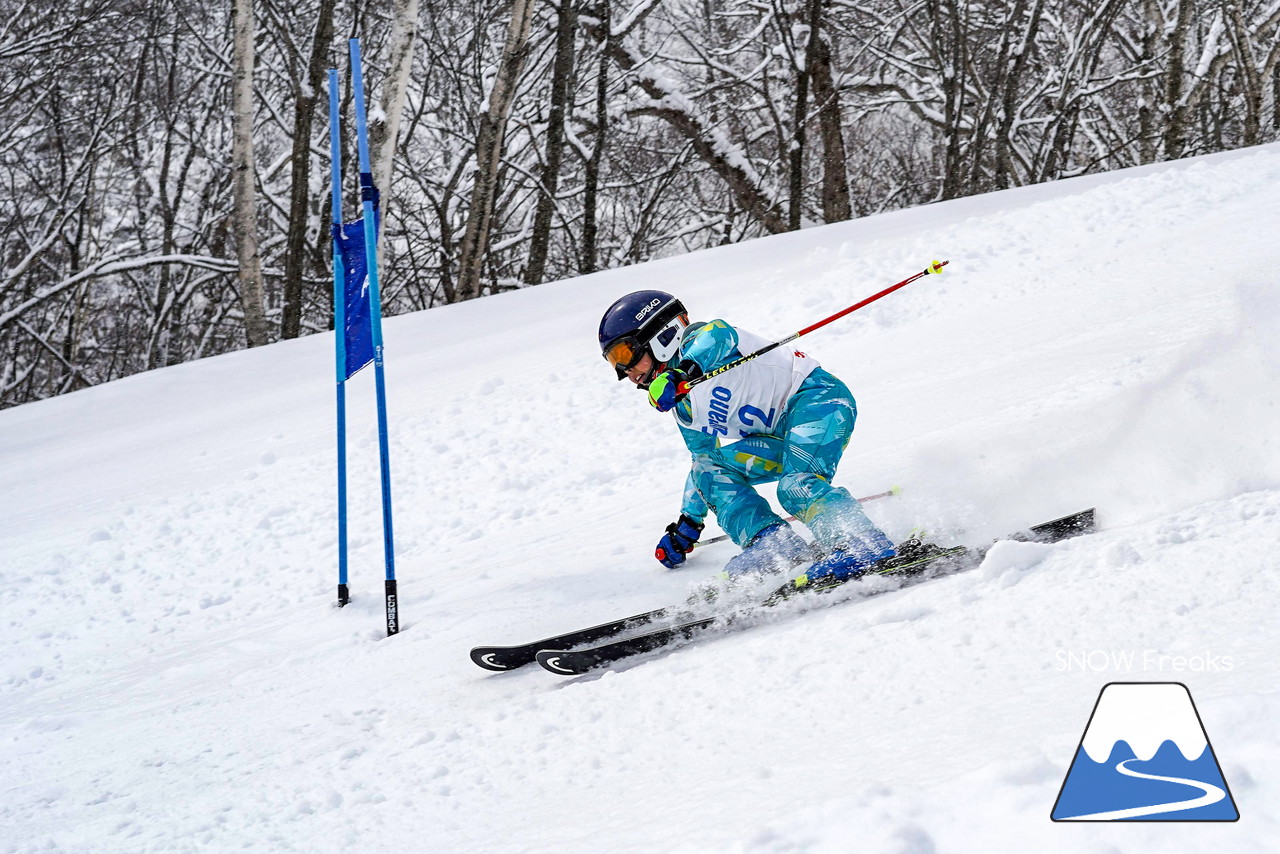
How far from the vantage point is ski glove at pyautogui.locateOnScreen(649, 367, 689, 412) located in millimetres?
3822

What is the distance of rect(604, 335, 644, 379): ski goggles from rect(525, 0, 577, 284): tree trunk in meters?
10.1

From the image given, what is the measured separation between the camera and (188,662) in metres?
4.29

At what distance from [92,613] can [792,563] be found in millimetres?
3548

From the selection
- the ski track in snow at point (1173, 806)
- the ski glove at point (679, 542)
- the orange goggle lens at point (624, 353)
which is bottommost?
the ski track in snow at point (1173, 806)

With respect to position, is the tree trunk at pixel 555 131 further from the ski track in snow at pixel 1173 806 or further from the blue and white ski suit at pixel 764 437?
the ski track in snow at pixel 1173 806

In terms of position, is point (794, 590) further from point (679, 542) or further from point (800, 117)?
point (800, 117)

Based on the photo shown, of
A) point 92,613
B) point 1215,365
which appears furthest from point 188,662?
point 1215,365

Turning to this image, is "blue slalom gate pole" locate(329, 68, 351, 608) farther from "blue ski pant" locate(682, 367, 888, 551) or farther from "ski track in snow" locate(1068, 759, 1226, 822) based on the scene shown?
"ski track in snow" locate(1068, 759, 1226, 822)

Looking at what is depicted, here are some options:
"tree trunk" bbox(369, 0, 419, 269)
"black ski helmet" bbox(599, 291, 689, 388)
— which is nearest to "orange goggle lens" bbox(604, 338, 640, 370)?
"black ski helmet" bbox(599, 291, 689, 388)

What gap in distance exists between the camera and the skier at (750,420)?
3760mm

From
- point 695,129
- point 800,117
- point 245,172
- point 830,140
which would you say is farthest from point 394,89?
point 830,140

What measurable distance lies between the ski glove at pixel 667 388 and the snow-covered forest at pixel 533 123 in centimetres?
816

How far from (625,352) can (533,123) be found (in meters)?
13.1

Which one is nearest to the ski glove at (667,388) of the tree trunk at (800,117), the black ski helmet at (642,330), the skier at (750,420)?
the skier at (750,420)
